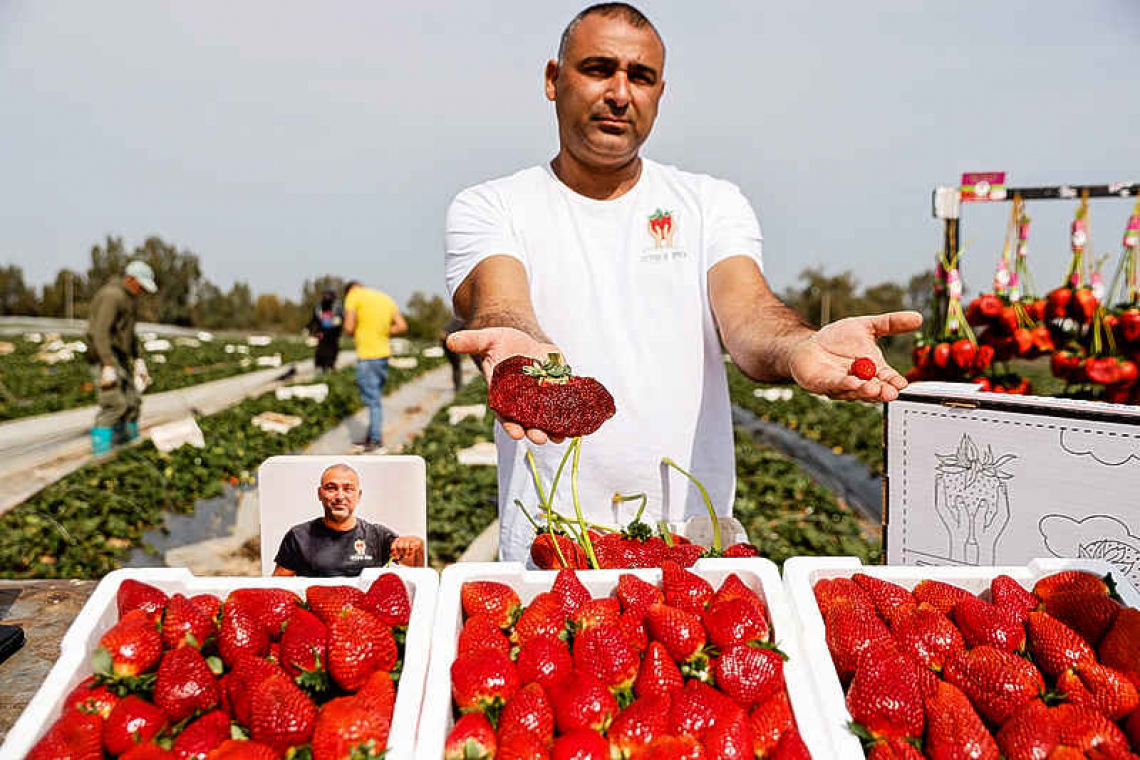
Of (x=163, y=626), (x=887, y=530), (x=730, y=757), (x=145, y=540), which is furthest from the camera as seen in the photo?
(x=145, y=540)

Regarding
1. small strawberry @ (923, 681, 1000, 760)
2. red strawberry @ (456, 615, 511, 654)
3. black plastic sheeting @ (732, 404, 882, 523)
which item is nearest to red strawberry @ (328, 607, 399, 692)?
red strawberry @ (456, 615, 511, 654)

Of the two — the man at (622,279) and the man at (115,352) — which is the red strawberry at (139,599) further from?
the man at (115,352)

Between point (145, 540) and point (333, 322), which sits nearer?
point (145, 540)

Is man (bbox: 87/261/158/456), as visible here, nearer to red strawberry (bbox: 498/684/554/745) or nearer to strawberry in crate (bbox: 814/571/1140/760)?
red strawberry (bbox: 498/684/554/745)

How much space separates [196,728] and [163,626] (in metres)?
0.28

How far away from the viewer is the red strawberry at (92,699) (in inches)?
49.7

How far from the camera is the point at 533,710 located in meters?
1.19

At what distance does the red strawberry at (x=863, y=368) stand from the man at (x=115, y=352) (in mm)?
7623

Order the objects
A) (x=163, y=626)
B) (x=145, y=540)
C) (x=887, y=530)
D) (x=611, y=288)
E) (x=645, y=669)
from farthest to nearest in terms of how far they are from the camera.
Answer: (x=145, y=540) < (x=611, y=288) < (x=887, y=530) < (x=163, y=626) < (x=645, y=669)

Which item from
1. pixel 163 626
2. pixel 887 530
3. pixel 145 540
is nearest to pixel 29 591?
pixel 163 626

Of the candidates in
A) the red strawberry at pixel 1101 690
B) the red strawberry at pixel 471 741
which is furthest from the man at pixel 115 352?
the red strawberry at pixel 1101 690

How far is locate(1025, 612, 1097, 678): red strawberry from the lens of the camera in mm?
1318

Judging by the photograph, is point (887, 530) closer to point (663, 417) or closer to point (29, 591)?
point (663, 417)

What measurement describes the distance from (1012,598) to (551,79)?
2033 mm
